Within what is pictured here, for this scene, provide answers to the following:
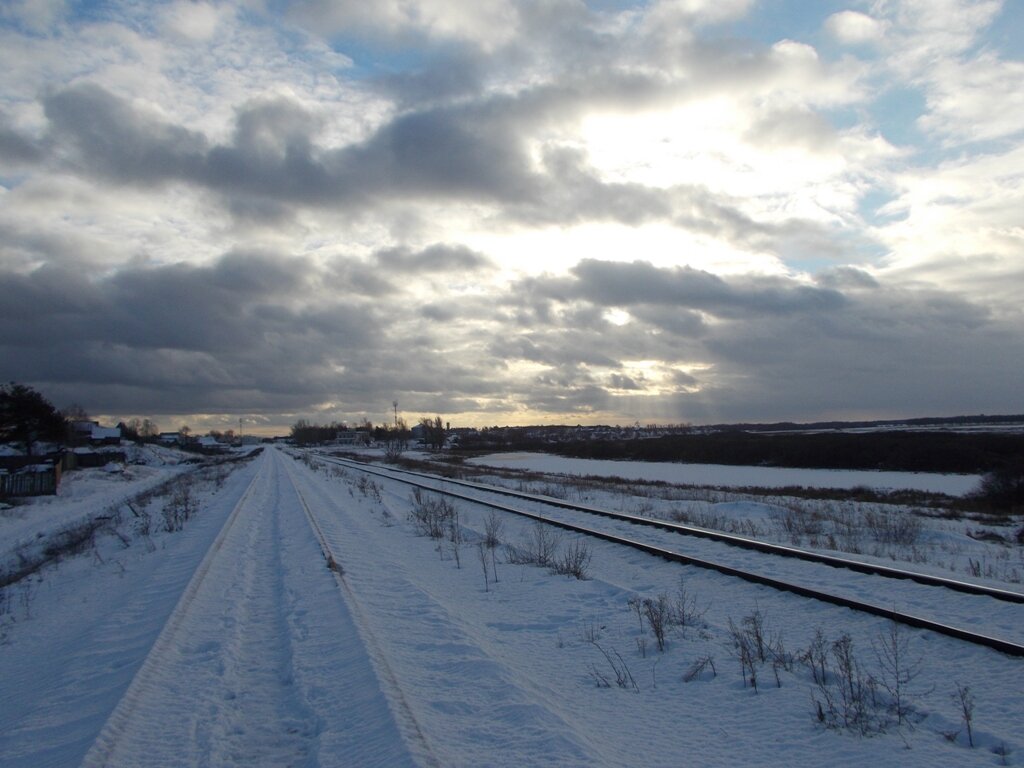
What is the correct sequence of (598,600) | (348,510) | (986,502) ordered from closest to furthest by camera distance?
1. (598,600)
2. (348,510)
3. (986,502)

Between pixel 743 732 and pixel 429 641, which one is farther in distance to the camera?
pixel 429 641

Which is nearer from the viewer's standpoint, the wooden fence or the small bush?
the small bush

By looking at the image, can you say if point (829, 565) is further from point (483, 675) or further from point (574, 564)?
point (483, 675)

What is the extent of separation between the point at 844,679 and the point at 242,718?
5217mm

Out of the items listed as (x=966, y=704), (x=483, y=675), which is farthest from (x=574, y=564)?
(x=966, y=704)

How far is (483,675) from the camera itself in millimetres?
6312

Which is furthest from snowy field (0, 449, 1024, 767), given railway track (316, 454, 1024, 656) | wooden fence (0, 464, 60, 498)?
wooden fence (0, 464, 60, 498)

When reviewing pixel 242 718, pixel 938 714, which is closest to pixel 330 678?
pixel 242 718

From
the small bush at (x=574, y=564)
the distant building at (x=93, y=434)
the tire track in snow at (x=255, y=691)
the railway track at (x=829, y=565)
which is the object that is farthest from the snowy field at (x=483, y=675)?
the distant building at (x=93, y=434)

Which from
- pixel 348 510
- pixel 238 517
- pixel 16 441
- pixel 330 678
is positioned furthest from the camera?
pixel 16 441

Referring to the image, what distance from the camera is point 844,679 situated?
19.1 ft

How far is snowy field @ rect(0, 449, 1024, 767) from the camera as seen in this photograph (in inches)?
191

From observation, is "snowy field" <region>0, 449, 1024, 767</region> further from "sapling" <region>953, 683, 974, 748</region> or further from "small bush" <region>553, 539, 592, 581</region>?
"small bush" <region>553, 539, 592, 581</region>

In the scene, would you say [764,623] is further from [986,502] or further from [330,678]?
[986,502]
